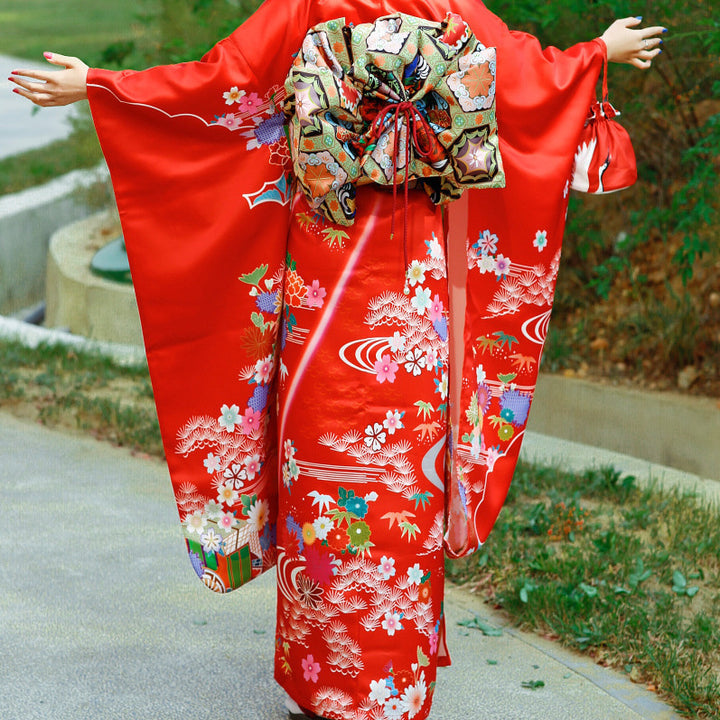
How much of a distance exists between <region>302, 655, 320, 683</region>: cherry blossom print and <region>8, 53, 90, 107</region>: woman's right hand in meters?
1.26

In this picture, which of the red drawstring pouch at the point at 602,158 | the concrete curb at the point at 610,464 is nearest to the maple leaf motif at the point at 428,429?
the red drawstring pouch at the point at 602,158

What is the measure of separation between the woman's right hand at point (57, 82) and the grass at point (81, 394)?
2.09m

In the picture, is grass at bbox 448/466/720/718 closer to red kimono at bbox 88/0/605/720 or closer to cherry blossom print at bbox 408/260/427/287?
red kimono at bbox 88/0/605/720

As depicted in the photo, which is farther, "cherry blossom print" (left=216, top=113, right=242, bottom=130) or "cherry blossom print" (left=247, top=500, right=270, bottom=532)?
"cherry blossom print" (left=247, top=500, right=270, bottom=532)

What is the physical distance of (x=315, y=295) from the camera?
227 cm

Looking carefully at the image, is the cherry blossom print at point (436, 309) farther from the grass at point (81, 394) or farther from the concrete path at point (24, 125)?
the concrete path at point (24, 125)

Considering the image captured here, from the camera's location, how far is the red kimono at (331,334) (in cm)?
224

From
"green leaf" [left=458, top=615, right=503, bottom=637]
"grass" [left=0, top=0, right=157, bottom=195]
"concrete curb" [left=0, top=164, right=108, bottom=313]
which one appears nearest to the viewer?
"green leaf" [left=458, top=615, right=503, bottom=637]

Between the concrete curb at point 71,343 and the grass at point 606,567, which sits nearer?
the grass at point 606,567

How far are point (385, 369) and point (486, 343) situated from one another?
44 centimetres

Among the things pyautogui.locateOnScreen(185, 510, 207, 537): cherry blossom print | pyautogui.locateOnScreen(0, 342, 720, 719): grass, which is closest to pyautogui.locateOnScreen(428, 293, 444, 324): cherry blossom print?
pyautogui.locateOnScreen(185, 510, 207, 537): cherry blossom print

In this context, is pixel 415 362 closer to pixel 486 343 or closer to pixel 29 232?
pixel 486 343

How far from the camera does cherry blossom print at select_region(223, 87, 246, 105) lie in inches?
89.2

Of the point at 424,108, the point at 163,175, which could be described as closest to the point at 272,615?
the point at 163,175
